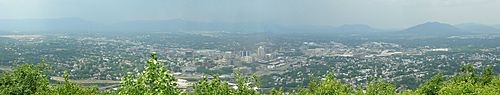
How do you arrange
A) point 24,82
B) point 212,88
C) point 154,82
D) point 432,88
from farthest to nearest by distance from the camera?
1. point 432,88
2. point 24,82
3. point 212,88
4. point 154,82

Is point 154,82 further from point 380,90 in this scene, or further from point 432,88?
point 432,88

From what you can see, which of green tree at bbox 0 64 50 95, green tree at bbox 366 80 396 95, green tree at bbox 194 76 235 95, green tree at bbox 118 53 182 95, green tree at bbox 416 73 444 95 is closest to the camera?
green tree at bbox 118 53 182 95

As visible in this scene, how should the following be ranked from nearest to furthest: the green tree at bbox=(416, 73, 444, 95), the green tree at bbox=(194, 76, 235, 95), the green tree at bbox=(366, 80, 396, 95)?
the green tree at bbox=(194, 76, 235, 95) → the green tree at bbox=(366, 80, 396, 95) → the green tree at bbox=(416, 73, 444, 95)

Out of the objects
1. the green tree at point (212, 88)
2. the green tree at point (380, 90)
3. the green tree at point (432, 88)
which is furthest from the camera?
the green tree at point (432, 88)

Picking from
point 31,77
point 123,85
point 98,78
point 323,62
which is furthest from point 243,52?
point 123,85

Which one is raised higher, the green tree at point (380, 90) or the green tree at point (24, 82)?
the green tree at point (24, 82)

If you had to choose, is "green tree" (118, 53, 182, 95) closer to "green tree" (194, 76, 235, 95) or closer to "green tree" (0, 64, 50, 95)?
"green tree" (194, 76, 235, 95)

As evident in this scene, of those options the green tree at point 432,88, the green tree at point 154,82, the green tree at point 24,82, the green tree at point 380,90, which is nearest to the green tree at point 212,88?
the green tree at point 24,82

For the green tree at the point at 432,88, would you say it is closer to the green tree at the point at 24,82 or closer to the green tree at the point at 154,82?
the green tree at the point at 24,82

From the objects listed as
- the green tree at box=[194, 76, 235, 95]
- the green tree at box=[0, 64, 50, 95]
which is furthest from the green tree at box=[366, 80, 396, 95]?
the green tree at box=[0, 64, 50, 95]

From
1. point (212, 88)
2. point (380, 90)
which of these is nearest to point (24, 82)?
point (212, 88)

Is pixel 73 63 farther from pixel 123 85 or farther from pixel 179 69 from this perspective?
pixel 123 85

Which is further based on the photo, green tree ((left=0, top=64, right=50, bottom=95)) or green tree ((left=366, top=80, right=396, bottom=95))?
green tree ((left=366, top=80, right=396, bottom=95))
